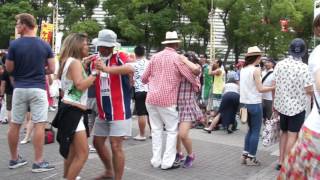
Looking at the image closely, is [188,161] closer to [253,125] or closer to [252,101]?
[253,125]

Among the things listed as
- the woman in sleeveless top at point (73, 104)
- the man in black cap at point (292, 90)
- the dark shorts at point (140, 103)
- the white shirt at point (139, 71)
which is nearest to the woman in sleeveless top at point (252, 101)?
the man in black cap at point (292, 90)

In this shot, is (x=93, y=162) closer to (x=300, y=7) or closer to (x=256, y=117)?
(x=256, y=117)

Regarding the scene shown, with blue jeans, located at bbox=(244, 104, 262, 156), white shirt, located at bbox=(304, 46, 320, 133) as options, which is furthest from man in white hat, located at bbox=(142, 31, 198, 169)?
white shirt, located at bbox=(304, 46, 320, 133)

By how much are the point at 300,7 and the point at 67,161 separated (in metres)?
28.5

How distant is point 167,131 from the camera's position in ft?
23.0

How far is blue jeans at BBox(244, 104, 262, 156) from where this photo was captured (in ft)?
24.1

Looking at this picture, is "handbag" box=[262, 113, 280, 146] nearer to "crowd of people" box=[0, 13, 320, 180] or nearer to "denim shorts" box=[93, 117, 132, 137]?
"crowd of people" box=[0, 13, 320, 180]

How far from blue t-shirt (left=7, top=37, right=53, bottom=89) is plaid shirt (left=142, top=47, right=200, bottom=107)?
5.25 ft

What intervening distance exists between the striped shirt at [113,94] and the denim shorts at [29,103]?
3.81ft

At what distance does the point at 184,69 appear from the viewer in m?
6.93

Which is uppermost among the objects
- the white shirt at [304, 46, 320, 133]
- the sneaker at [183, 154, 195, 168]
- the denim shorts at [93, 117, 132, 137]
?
the white shirt at [304, 46, 320, 133]

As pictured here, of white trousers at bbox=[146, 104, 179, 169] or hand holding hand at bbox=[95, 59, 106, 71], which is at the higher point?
hand holding hand at bbox=[95, 59, 106, 71]

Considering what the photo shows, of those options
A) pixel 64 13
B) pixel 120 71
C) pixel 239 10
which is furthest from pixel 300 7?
pixel 120 71

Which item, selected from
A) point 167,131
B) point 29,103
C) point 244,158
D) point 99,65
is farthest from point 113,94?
point 244,158
